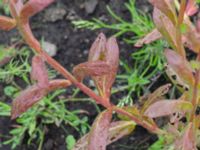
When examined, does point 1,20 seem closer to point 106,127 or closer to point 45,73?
point 45,73

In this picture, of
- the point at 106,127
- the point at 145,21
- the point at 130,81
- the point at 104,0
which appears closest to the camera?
the point at 106,127

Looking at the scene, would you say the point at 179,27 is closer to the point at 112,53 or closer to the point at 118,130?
the point at 112,53

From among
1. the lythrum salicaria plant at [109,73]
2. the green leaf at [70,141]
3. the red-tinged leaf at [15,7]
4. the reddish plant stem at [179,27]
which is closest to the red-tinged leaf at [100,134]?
the lythrum salicaria plant at [109,73]

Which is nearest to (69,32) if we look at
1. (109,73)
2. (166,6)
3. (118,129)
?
(118,129)

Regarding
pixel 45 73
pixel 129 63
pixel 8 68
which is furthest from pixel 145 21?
pixel 45 73

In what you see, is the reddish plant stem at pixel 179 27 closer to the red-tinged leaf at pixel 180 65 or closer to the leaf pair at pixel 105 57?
the red-tinged leaf at pixel 180 65
